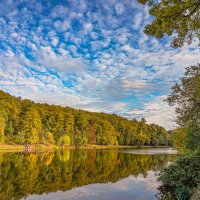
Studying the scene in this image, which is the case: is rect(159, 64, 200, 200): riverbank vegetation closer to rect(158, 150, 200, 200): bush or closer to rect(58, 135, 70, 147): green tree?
rect(158, 150, 200, 200): bush

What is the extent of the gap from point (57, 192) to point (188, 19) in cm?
1536

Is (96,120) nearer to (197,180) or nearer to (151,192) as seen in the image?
(151,192)

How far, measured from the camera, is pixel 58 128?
9125cm

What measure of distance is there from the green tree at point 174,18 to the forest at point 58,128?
58115 millimetres

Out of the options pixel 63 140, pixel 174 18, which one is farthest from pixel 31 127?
pixel 174 18

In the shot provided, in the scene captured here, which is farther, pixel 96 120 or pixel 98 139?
pixel 96 120

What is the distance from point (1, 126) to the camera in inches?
2389

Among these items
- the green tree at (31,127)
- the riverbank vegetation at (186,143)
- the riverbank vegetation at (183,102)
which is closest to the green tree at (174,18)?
the riverbank vegetation at (183,102)

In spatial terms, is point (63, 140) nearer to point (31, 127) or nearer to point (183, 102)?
point (31, 127)

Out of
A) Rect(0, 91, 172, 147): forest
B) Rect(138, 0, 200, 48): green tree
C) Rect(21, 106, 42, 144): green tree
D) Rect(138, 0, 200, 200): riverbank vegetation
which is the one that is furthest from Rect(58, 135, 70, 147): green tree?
Rect(138, 0, 200, 48): green tree

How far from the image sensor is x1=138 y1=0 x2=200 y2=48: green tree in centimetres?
784

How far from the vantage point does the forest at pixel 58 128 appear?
70750 millimetres

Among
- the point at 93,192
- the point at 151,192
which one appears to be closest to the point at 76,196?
the point at 93,192

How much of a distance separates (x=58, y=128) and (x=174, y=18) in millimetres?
85653
